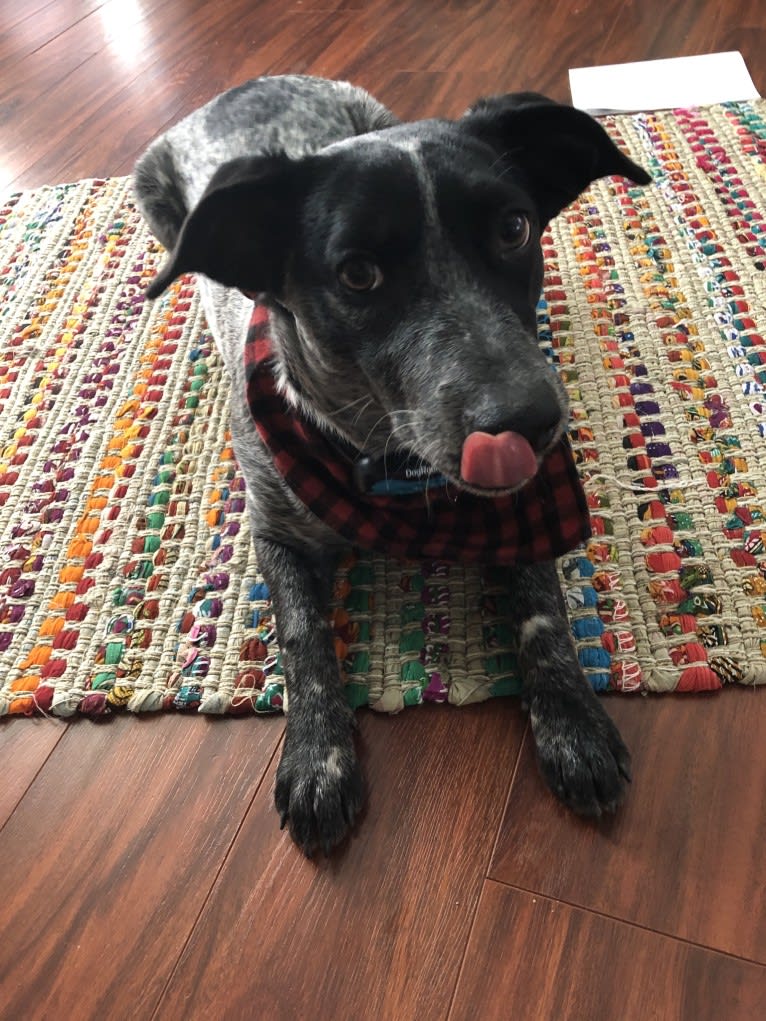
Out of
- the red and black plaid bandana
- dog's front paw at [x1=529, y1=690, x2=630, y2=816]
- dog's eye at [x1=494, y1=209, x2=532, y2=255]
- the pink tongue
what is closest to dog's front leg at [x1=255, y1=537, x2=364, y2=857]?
the red and black plaid bandana

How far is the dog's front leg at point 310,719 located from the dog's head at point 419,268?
36cm

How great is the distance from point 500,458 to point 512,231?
1.10 ft

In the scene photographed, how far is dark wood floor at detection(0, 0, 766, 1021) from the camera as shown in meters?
0.97

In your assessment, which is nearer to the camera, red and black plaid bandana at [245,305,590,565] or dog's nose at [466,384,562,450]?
dog's nose at [466,384,562,450]

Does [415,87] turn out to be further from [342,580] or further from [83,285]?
[342,580]

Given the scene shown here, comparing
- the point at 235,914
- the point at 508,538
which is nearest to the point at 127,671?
the point at 235,914

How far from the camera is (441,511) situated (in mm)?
1225

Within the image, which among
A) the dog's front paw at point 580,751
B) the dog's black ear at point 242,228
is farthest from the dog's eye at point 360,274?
the dog's front paw at point 580,751

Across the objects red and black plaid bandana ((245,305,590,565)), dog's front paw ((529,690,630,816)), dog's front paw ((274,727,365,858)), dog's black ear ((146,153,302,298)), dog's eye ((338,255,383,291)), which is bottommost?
dog's front paw ((529,690,630,816))

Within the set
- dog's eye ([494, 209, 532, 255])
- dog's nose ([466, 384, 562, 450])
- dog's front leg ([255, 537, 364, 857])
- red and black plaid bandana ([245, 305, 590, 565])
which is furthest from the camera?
red and black plaid bandana ([245, 305, 590, 565])

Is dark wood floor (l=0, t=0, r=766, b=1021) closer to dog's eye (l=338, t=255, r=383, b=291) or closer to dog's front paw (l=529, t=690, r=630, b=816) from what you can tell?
dog's front paw (l=529, t=690, r=630, b=816)

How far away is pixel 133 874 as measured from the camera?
1.13 meters

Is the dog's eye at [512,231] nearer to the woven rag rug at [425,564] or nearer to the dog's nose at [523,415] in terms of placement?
the dog's nose at [523,415]

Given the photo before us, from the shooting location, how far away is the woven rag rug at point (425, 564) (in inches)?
50.6
